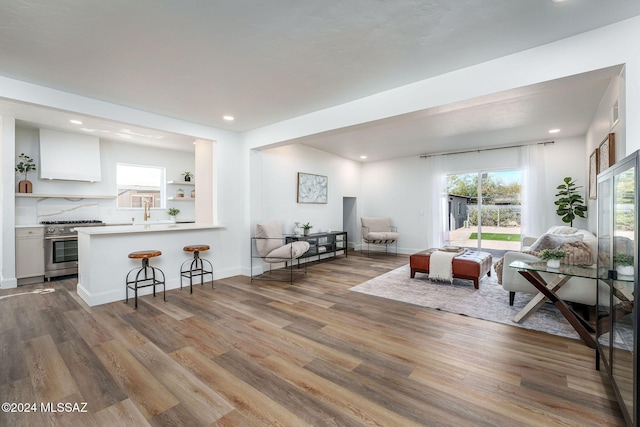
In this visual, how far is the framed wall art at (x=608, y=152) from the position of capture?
3035 millimetres

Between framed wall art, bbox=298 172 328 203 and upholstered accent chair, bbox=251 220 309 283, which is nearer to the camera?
upholstered accent chair, bbox=251 220 309 283

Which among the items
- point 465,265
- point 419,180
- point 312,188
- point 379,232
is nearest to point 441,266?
point 465,265

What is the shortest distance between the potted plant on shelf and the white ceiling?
2.71m

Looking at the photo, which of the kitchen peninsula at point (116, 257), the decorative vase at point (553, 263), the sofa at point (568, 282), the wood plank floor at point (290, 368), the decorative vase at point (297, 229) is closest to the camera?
the wood plank floor at point (290, 368)

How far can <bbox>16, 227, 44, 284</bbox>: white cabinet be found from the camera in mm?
4449

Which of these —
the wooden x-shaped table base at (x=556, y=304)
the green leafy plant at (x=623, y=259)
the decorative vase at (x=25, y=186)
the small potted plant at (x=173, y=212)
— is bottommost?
the wooden x-shaped table base at (x=556, y=304)

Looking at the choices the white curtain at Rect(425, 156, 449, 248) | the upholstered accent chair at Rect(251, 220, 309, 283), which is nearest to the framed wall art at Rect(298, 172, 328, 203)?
the upholstered accent chair at Rect(251, 220, 309, 283)

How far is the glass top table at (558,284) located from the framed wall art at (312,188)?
4309 millimetres

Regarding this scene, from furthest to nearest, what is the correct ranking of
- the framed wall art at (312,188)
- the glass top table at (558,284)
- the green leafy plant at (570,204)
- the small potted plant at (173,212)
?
the small potted plant at (173,212) → the framed wall art at (312,188) → the green leafy plant at (570,204) → the glass top table at (558,284)

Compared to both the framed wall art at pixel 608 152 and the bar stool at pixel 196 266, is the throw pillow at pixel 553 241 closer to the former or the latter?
the framed wall art at pixel 608 152

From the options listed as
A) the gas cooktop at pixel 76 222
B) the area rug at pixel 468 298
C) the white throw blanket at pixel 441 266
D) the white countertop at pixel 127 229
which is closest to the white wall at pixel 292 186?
the white countertop at pixel 127 229

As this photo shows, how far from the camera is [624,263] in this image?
159cm

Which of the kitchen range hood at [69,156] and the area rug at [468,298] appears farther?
the kitchen range hood at [69,156]

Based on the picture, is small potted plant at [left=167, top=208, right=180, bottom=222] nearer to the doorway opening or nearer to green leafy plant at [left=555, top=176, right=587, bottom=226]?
the doorway opening
